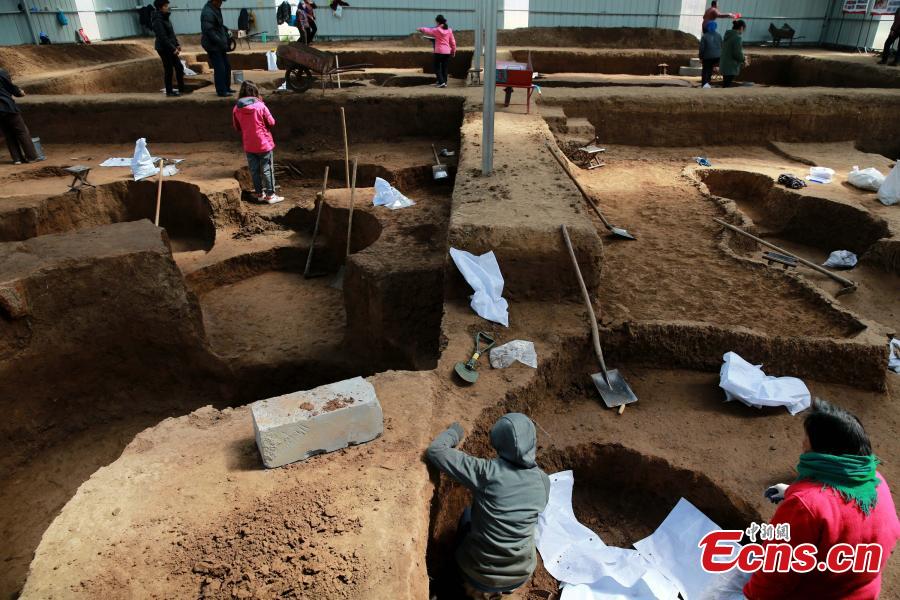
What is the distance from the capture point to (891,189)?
6.72m

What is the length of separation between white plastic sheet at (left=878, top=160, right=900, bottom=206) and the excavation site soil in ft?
0.47

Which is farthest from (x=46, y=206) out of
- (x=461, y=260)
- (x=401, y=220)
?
(x=461, y=260)

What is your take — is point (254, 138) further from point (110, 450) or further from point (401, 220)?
point (110, 450)

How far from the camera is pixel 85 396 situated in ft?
17.2

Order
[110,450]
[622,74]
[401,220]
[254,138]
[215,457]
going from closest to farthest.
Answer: [215,457]
[110,450]
[401,220]
[254,138]
[622,74]

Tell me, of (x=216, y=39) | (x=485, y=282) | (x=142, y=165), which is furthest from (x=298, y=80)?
(x=485, y=282)

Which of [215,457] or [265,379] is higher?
[215,457]

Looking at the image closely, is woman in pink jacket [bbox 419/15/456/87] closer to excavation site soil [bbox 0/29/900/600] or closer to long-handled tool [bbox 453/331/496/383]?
excavation site soil [bbox 0/29/900/600]

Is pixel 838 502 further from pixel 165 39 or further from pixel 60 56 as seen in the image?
pixel 60 56

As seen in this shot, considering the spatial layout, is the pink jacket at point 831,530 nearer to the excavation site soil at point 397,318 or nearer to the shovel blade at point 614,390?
the excavation site soil at point 397,318

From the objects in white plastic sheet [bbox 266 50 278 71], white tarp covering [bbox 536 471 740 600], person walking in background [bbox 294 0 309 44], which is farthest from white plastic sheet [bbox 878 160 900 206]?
white plastic sheet [bbox 266 50 278 71]

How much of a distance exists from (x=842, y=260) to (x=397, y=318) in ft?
15.0

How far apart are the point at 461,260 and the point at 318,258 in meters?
3.96

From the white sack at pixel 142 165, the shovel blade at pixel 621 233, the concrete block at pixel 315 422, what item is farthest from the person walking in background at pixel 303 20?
the concrete block at pixel 315 422
